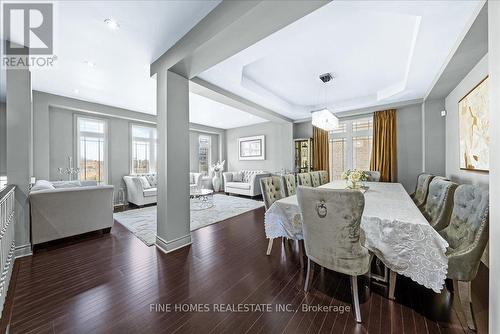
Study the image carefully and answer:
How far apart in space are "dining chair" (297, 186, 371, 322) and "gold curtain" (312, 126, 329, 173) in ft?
13.7

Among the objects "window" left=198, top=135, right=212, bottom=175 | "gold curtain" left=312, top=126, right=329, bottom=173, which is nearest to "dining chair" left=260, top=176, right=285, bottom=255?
"gold curtain" left=312, top=126, right=329, bottom=173

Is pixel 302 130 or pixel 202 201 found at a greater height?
pixel 302 130

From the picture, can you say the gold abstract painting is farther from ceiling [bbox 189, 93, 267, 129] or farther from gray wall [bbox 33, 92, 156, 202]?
gray wall [bbox 33, 92, 156, 202]

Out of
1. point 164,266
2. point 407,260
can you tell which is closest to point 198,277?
point 164,266

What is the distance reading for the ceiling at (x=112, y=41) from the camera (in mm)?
1771

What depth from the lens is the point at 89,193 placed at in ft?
9.50

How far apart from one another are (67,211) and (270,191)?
2.89 metres

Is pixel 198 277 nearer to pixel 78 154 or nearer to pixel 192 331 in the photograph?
pixel 192 331

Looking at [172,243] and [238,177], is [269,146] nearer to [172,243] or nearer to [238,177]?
[238,177]

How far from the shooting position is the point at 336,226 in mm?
1449

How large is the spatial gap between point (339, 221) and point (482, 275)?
2051 millimetres

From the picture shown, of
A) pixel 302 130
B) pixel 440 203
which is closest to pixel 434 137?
pixel 440 203

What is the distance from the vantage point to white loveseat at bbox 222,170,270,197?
6.04 metres

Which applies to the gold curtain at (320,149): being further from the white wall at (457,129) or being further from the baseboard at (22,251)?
the baseboard at (22,251)
